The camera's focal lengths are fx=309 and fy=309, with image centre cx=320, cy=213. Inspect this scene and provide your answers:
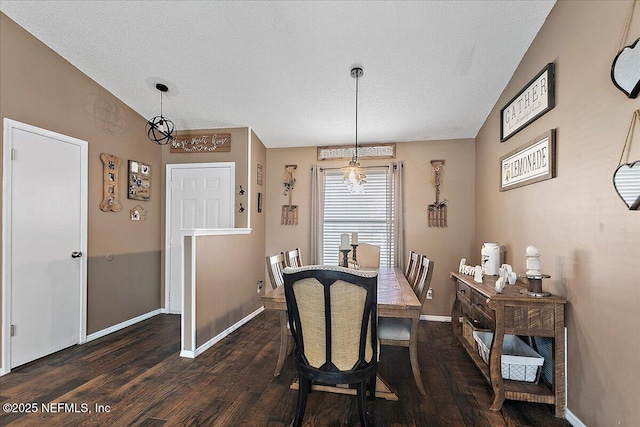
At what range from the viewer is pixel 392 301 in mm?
2223

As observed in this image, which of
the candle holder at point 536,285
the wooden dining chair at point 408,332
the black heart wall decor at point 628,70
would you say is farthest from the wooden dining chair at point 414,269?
the black heart wall decor at point 628,70

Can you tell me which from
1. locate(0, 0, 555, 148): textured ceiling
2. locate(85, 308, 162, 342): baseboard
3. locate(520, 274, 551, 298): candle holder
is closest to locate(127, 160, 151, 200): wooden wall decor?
locate(0, 0, 555, 148): textured ceiling

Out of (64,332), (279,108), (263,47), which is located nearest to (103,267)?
(64,332)

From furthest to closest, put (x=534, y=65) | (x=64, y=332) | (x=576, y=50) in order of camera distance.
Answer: (x=64, y=332), (x=534, y=65), (x=576, y=50)

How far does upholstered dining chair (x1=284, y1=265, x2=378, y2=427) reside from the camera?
1.71 metres

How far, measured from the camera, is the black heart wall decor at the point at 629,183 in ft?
4.98

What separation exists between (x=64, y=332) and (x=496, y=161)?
4.97 metres

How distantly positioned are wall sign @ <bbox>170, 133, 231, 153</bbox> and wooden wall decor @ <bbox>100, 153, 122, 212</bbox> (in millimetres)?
888

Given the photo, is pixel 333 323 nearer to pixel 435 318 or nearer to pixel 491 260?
pixel 491 260

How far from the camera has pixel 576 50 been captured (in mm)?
2041

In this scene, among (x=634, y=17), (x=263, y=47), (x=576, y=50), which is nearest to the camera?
(x=634, y=17)

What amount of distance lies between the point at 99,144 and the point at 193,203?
4.29ft

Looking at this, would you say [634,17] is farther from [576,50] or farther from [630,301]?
[630,301]

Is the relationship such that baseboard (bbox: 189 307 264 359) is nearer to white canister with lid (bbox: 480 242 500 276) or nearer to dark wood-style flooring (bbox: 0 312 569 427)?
dark wood-style flooring (bbox: 0 312 569 427)
